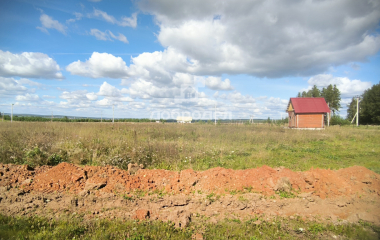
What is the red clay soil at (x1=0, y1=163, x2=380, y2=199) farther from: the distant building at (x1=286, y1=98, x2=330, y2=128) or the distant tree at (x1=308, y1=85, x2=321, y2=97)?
the distant tree at (x1=308, y1=85, x2=321, y2=97)

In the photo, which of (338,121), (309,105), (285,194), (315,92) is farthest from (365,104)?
(285,194)

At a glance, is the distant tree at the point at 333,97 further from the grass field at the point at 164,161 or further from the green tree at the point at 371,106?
the grass field at the point at 164,161

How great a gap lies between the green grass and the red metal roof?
97.3 feet

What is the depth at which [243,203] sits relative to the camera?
187 inches

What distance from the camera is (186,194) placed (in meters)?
5.08

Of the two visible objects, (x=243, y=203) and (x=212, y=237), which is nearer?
(x=212, y=237)

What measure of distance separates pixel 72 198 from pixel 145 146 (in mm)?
4063

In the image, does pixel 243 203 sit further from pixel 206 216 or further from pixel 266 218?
pixel 206 216

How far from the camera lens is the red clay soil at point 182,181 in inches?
201

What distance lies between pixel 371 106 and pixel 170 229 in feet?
174

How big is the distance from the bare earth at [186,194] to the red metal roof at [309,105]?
2755cm

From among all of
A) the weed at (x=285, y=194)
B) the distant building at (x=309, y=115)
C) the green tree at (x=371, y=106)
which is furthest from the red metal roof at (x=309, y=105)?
the weed at (x=285, y=194)

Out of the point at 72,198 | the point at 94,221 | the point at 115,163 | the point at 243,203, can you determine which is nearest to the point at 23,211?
the point at 72,198

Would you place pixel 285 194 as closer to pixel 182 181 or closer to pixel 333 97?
pixel 182 181
